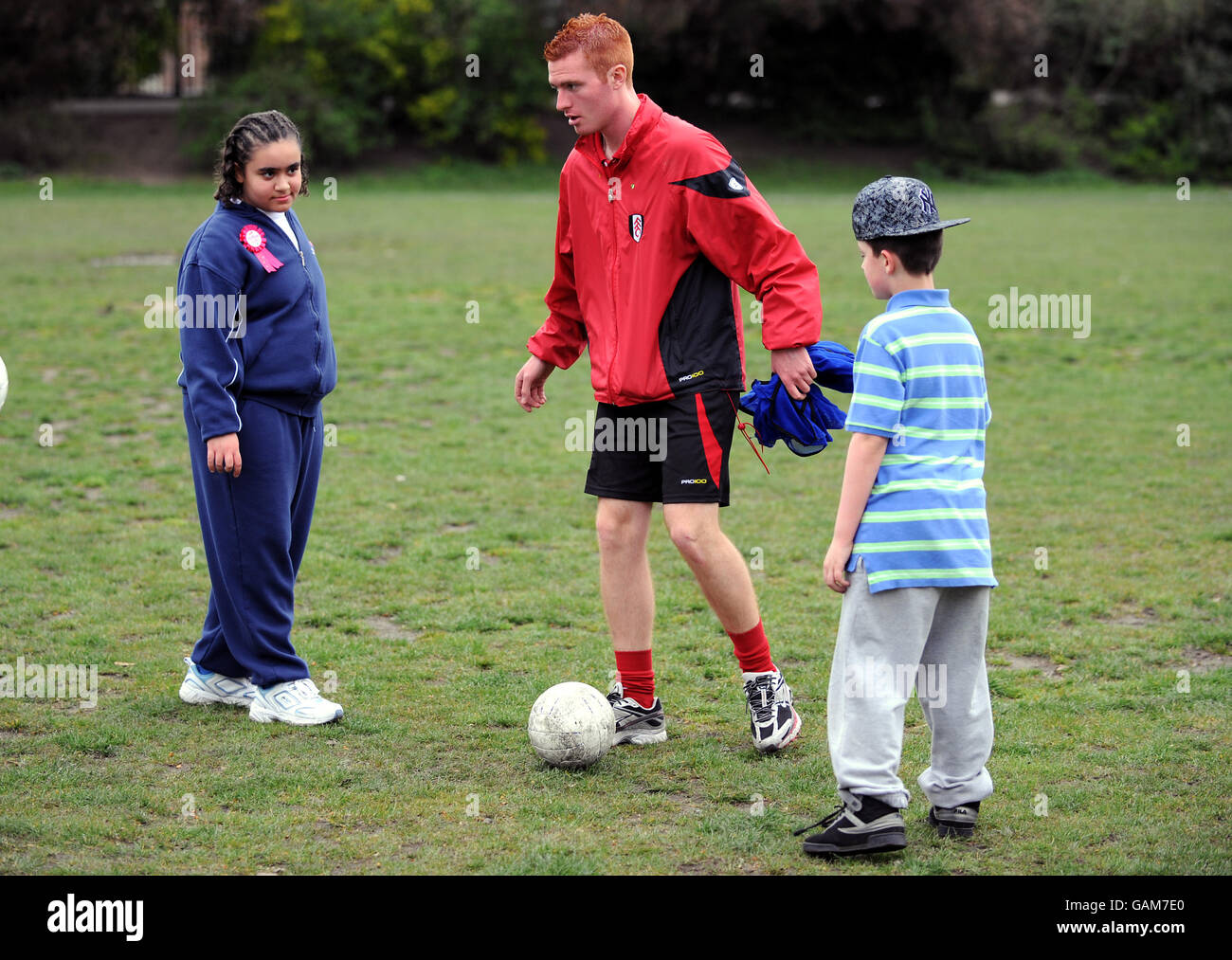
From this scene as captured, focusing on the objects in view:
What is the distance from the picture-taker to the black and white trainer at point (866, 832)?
11.8ft

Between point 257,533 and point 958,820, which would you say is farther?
point 257,533

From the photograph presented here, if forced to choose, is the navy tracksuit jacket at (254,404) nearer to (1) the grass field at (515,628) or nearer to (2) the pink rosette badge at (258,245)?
(2) the pink rosette badge at (258,245)

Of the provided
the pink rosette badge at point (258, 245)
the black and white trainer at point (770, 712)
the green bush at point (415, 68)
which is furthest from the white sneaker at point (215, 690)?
the green bush at point (415, 68)

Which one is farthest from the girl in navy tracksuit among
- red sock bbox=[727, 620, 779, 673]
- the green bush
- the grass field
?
the green bush

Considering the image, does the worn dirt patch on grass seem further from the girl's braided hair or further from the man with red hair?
the girl's braided hair

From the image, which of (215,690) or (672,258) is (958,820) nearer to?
(672,258)

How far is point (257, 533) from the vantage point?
4.61 meters

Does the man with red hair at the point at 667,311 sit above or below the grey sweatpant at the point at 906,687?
above

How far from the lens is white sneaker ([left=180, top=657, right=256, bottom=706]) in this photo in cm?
485

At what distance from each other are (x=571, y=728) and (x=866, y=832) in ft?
3.46

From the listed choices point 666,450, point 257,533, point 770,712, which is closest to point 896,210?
point 666,450

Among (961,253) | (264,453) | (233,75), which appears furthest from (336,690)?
(233,75)

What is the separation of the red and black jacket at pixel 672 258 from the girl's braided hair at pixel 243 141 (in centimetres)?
102

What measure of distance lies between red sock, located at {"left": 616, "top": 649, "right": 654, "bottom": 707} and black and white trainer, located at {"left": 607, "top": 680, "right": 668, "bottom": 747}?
2 cm
